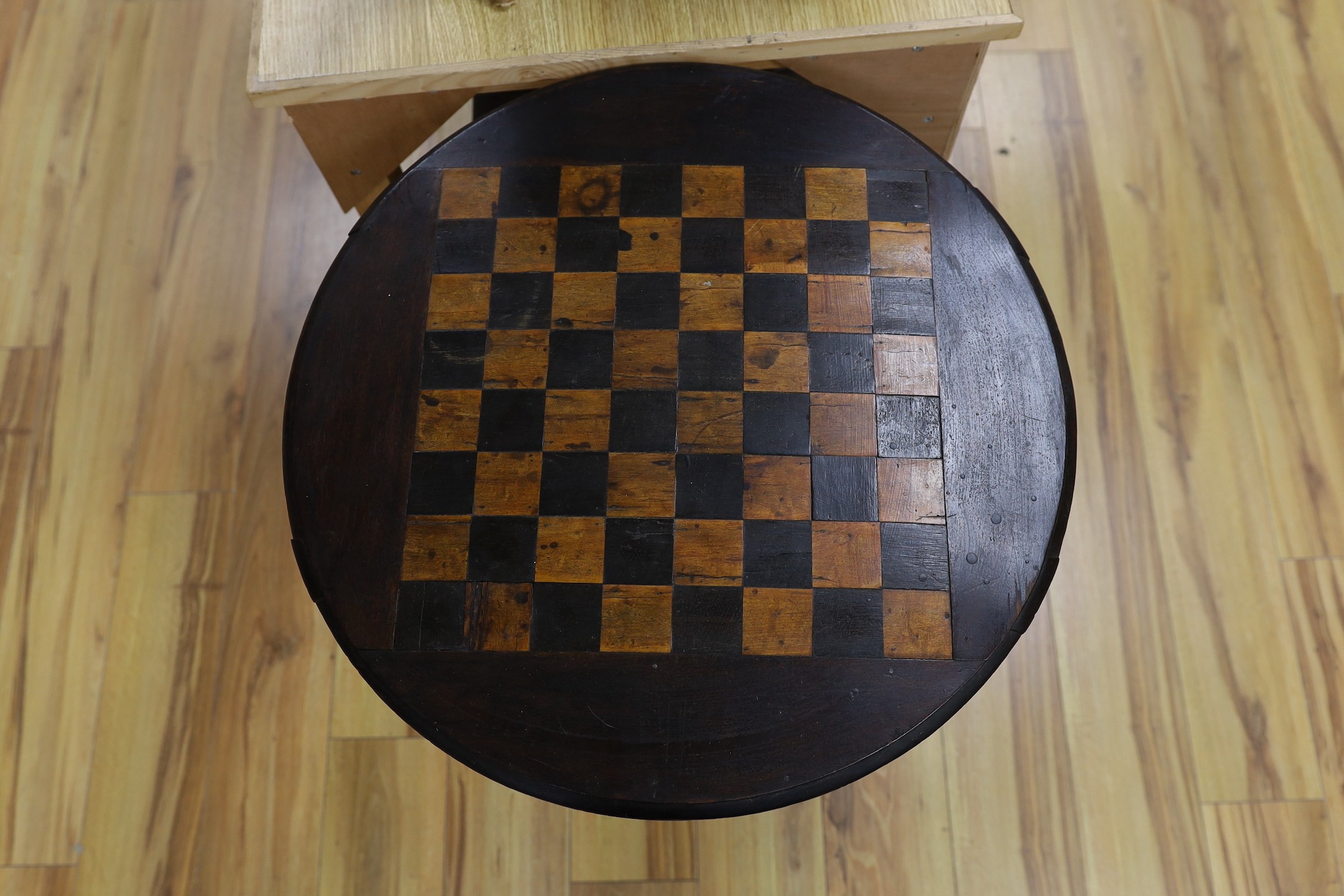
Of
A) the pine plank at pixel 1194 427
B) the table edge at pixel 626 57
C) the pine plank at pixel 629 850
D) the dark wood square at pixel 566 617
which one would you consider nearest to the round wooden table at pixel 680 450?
the dark wood square at pixel 566 617

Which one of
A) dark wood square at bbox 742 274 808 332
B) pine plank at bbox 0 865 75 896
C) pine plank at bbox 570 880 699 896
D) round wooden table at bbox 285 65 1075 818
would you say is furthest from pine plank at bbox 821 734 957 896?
pine plank at bbox 0 865 75 896

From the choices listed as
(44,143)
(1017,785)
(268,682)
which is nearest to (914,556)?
(1017,785)

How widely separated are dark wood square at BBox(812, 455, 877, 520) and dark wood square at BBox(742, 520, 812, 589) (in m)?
0.03

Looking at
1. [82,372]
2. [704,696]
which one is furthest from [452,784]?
[82,372]

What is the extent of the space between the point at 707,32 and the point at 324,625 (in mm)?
1275

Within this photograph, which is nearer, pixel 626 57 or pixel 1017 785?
pixel 626 57

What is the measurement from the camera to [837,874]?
5.53 ft

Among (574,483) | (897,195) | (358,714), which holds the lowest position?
(358,714)

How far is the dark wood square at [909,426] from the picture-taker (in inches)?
47.0

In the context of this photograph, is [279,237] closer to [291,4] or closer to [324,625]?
[291,4]

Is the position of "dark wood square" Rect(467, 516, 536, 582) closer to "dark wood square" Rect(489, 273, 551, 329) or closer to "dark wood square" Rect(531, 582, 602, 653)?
"dark wood square" Rect(531, 582, 602, 653)

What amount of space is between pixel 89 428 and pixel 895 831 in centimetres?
178

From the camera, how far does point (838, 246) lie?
1.29 meters

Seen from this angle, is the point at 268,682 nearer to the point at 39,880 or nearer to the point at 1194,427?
the point at 39,880
